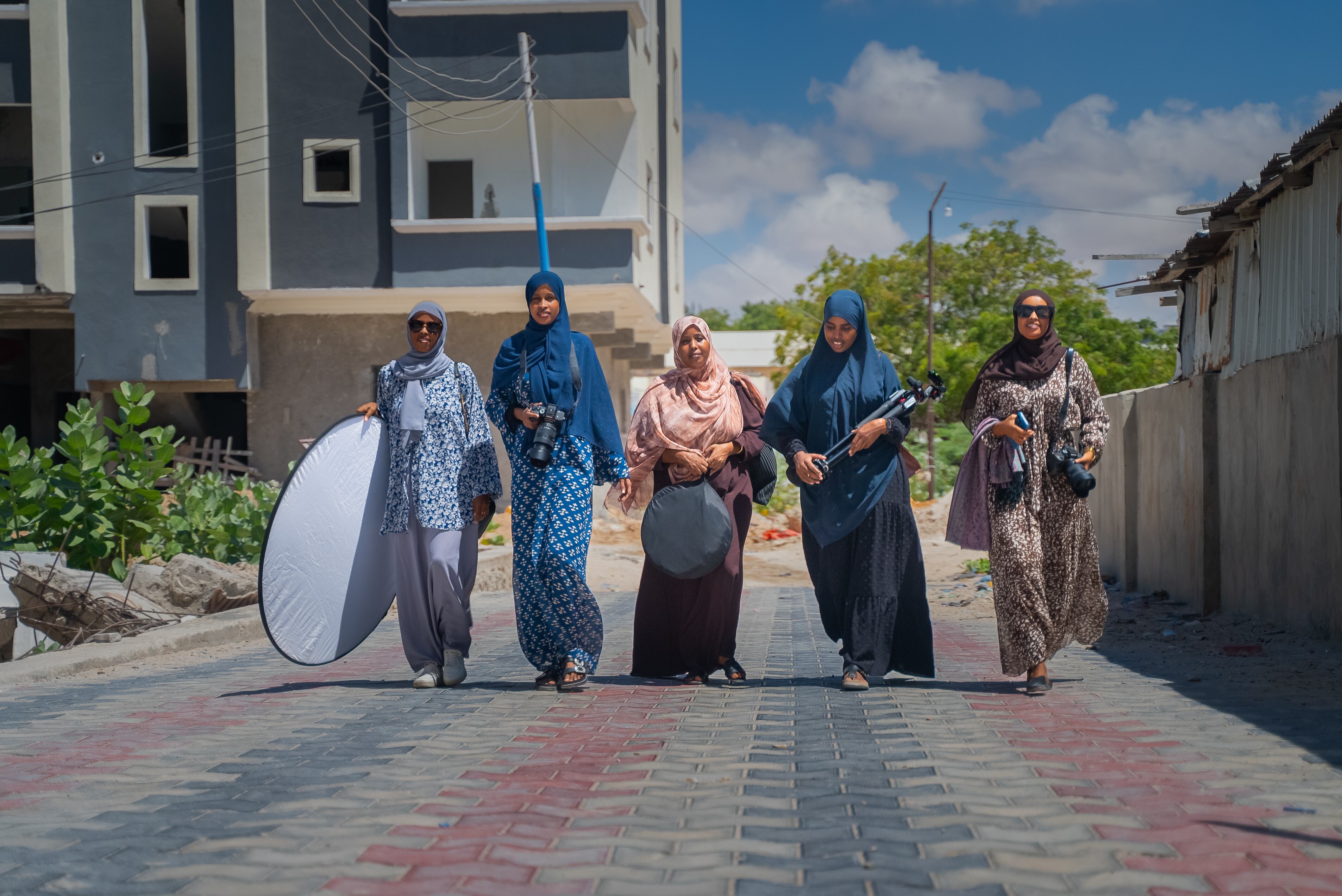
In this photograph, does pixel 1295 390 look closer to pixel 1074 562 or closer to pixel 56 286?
pixel 1074 562

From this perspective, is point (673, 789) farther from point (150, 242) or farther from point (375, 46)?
point (150, 242)

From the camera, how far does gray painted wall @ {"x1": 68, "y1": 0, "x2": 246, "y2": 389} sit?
19.0 metres

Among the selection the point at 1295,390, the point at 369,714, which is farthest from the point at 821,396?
the point at 1295,390

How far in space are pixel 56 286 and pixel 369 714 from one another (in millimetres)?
16379

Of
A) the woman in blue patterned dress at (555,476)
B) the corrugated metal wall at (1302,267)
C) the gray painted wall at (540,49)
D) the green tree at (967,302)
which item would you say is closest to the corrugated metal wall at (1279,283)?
the corrugated metal wall at (1302,267)

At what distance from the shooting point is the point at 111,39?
18953mm

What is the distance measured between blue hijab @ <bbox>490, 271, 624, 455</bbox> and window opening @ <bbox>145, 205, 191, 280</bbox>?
15.6 meters

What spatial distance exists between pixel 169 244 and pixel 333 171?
6.53m

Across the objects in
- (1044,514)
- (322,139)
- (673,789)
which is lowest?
(673,789)

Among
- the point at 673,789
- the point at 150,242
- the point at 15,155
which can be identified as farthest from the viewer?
the point at 15,155

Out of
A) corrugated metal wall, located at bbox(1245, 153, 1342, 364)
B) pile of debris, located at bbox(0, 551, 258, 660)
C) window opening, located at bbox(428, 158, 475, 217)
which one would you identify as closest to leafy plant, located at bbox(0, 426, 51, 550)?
pile of debris, located at bbox(0, 551, 258, 660)

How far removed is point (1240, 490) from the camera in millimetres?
8750

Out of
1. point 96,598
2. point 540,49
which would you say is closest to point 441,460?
point 96,598

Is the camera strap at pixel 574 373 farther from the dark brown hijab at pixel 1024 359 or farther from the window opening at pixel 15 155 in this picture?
the window opening at pixel 15 155
